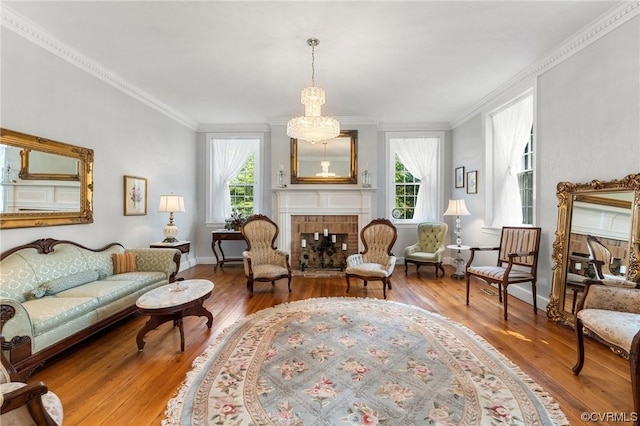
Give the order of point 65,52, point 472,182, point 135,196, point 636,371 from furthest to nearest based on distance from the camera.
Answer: point 472,182, point 135,196, point 65,52, point 636,371

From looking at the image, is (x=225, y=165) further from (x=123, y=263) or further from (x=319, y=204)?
(x=123, y=263)

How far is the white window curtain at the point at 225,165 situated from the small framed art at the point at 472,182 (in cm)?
442

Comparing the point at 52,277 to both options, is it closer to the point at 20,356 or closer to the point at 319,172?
the point at 20,356

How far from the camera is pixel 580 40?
298cm

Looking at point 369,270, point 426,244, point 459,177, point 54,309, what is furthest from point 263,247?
point 459,177

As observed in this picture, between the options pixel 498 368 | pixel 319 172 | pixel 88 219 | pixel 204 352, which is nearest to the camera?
pixel 498 368

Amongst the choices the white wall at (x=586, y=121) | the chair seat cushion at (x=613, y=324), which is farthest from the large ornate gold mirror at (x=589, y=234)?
the chair seat cushion at (x=613, y=324)

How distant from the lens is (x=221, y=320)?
10.6 ft

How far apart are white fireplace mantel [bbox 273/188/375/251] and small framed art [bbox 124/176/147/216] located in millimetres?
2323

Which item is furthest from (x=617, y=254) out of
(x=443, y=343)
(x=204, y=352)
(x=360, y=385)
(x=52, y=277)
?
(x=52, y=277)

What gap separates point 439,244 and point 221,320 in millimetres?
4192

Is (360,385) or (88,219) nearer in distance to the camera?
(360,385)

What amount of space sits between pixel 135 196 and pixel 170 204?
495mm

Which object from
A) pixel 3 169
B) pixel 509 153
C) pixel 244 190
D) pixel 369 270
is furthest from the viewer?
pixel 244 190
